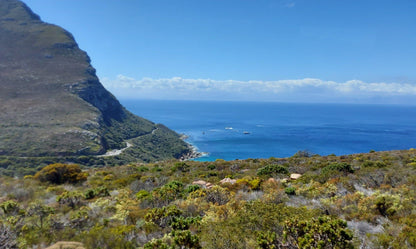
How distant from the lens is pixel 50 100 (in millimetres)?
93500

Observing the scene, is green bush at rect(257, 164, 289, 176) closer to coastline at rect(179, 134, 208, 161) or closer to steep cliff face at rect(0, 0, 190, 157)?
coastline at rect(179, 134, 208, 161)

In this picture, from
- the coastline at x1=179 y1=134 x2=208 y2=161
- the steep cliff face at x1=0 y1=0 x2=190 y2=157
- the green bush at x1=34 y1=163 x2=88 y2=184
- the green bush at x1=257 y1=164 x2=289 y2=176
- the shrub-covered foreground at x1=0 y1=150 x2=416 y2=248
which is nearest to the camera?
the shrub-covered foreground at x1=0 y1=150 x2=416 y2=248

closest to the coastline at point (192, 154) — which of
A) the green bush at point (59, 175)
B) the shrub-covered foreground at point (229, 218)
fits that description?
the green bush at point (59, 175)

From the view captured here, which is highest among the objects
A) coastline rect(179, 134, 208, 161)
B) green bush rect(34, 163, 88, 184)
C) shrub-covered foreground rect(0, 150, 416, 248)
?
shrub-covered foreground rect(0, 150, 416, 248)

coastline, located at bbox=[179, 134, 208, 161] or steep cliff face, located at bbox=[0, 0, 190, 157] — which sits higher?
steep cliff face, located at bbox=[0, 0, 190, 157]

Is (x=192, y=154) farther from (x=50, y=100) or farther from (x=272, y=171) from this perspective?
(x=272, y=171)

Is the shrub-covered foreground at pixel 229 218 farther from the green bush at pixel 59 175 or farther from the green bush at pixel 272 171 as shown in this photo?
the green bush at pixel 272 171

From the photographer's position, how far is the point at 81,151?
71.9 metres

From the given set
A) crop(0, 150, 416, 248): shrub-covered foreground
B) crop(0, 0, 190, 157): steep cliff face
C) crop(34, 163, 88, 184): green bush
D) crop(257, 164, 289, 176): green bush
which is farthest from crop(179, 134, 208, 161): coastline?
crop(0, 150, 416, 248): shrub-covered foreground

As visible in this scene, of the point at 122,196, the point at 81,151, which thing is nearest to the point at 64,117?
the point at 81,151

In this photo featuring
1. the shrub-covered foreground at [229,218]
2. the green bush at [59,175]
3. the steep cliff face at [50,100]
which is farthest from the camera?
the steep cliff face at [50,100]

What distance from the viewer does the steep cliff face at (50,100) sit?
2835 inches

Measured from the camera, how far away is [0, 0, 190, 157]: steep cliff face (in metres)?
72.0

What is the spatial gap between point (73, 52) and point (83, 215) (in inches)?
6806
